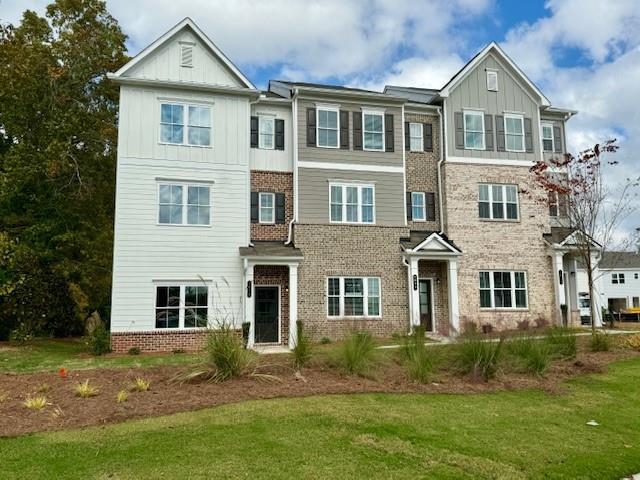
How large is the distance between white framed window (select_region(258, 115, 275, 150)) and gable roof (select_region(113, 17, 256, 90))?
148 centimetres

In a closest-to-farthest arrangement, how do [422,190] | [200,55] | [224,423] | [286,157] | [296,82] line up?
1. [224,423]
2. [200,55]
3. [286,157]
4. [422,190]
5. [296,82]

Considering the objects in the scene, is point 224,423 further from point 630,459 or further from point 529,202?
point 529,202

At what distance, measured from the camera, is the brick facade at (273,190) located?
61.0 feet

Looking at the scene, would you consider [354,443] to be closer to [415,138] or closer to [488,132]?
[415,138]

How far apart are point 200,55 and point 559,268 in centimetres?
1677

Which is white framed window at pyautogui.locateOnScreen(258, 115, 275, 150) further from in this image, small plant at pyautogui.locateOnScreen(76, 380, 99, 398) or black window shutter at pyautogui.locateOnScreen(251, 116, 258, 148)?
small plant at pyautogui.locateOnScreen(76, 380, 99, 398)

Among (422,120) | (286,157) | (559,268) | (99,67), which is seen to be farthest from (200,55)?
(559,268)

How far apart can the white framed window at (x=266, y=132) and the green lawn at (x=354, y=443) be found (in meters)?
12.8

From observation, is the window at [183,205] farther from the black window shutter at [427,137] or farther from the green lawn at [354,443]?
the green lawn at [354,443]

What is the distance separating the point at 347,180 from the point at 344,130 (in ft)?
6.83

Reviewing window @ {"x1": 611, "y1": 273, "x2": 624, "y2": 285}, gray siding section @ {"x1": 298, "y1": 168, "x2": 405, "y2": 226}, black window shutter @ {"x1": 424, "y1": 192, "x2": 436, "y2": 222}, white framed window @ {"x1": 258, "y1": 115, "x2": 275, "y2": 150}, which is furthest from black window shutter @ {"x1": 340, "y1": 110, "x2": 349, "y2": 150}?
window @ {"x1": 611, "y1": 273, "x2": 624, "y2": 285}

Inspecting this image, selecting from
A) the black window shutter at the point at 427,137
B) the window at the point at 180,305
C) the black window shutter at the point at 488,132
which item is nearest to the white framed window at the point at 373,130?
the black window shutter at the point at 427,137

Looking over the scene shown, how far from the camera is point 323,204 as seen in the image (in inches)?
741

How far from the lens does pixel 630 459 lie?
5727 millimetres
